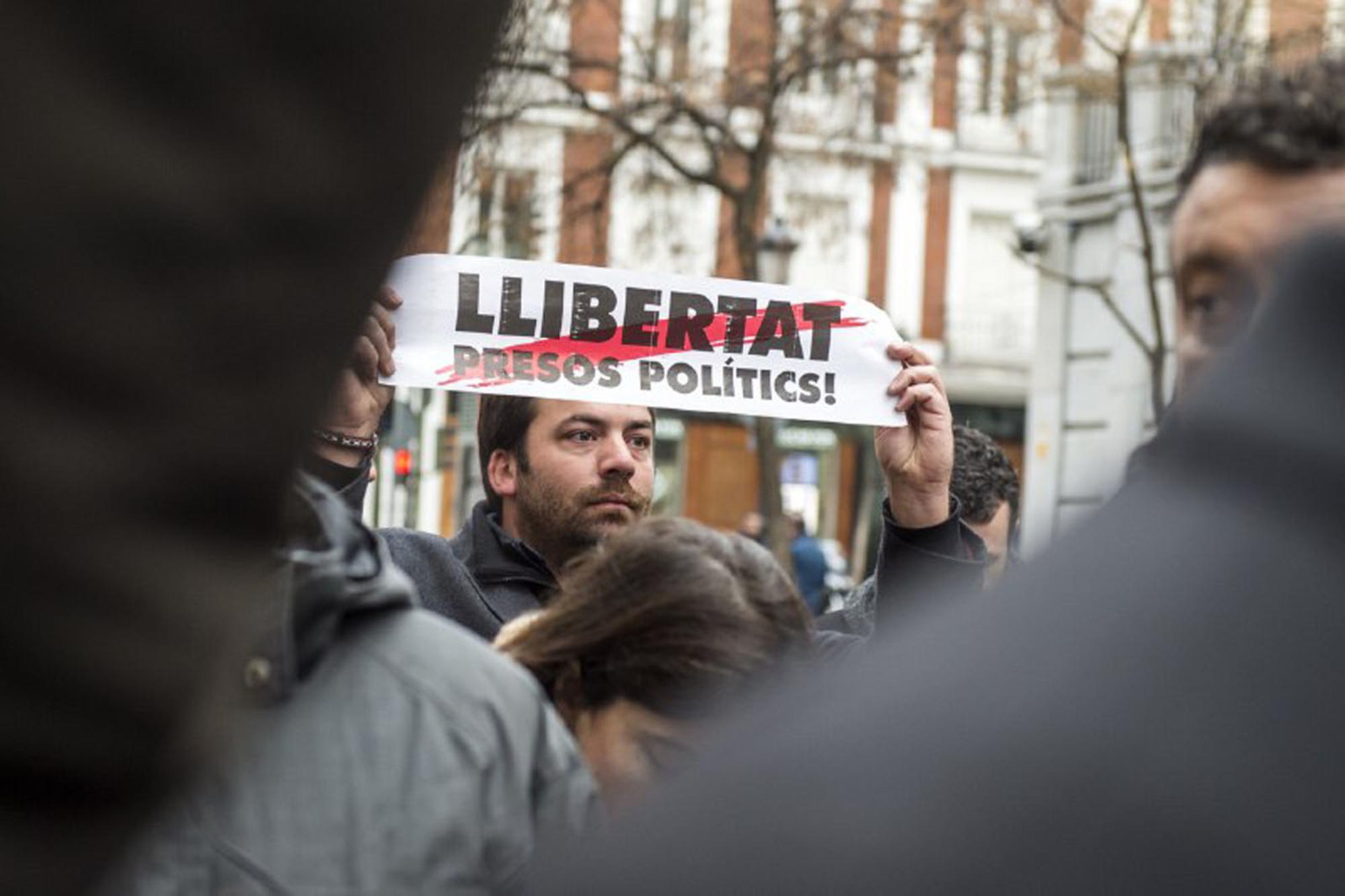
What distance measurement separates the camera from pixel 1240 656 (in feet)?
2.11

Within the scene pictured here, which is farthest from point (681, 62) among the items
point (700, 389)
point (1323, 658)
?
point (1323, 658)

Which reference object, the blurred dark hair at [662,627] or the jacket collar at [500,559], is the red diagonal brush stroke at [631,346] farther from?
the blurred dark hair at [662,627]

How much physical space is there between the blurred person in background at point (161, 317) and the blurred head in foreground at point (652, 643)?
1508mm

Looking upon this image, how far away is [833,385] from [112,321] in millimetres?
3181

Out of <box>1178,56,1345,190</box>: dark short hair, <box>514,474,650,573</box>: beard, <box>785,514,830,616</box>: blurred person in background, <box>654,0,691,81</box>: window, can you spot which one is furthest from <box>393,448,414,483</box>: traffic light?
<box>1178,56,1345,190</box>: dark short hair

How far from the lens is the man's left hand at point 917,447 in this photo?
10.9 ft

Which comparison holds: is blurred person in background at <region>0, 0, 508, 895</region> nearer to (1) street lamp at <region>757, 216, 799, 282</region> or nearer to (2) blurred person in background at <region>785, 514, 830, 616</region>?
(1) street lamp at <region>757, 216, 799, 282</region>

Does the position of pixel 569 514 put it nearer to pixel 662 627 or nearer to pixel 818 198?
pixel 662 627

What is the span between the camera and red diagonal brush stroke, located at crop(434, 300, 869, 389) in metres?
3.65

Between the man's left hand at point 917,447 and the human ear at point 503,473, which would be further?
the human ear at point 503,473

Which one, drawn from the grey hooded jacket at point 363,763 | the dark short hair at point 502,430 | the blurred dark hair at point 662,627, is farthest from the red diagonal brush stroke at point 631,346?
the grey hooded jacket at point 363,763

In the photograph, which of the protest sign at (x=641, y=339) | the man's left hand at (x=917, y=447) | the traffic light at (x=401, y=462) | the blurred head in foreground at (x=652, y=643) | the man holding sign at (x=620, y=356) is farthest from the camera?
the traffic light at (x=401, y=462)

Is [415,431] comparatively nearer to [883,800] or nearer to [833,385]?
[833,385]

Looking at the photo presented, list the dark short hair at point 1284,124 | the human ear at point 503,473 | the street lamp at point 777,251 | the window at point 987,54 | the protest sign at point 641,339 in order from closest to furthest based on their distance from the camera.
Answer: the dark short hair at point 1284,124 → the protest sign at point 641,339 → the human ear at point 503,473 → the street lamp at point 777,251 → the window at point 987,54
